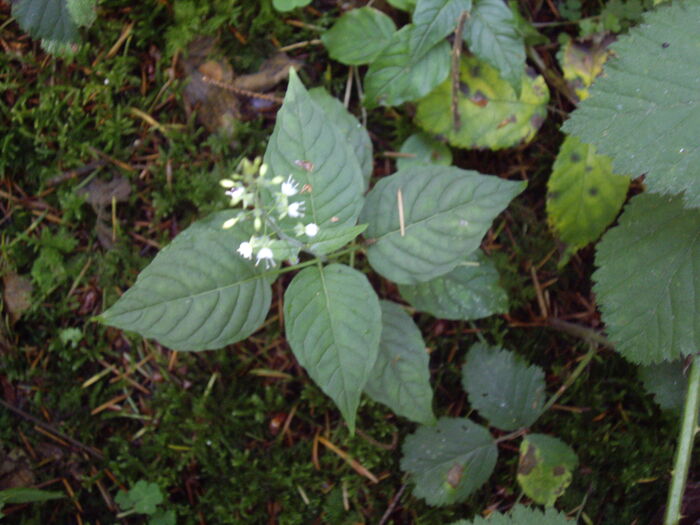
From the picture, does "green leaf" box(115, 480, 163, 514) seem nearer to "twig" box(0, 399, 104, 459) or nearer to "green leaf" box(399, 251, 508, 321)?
"twig" box(0, 399, 104, 459)

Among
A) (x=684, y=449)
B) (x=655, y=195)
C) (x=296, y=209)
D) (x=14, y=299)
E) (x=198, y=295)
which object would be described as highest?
(x=296, y=209)

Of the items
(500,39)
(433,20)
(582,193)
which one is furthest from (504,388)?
(433,20)

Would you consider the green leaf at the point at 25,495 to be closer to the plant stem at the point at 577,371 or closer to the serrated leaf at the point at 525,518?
the serrated leaf at the point at 525,518

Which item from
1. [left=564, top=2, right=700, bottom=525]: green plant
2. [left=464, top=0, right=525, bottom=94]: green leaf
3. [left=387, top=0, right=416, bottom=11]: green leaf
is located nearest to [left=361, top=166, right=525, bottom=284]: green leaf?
[left=564, top=2, right=700, bottom=525]: green plant

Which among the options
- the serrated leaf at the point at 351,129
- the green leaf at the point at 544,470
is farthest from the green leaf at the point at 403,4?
the green leaf at the point at 544,470

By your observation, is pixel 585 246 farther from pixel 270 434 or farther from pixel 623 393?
pixel 270 434

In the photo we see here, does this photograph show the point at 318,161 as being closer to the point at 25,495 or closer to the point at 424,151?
the point at 424,151

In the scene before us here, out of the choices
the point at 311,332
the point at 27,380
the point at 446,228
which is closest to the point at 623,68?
the point at 446,228
